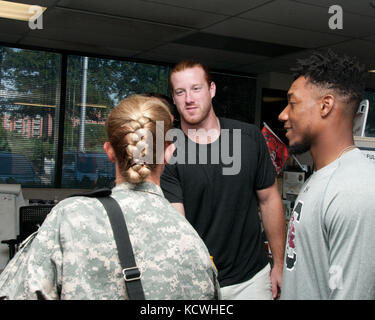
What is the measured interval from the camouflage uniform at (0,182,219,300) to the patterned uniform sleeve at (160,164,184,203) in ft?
2.25

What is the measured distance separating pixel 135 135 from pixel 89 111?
5010 mm

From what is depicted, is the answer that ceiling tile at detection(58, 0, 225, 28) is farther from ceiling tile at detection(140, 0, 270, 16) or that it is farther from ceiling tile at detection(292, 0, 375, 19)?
ceiling tile at detection(292, 0, 375, 19)

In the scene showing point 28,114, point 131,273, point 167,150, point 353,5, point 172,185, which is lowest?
point 131,273

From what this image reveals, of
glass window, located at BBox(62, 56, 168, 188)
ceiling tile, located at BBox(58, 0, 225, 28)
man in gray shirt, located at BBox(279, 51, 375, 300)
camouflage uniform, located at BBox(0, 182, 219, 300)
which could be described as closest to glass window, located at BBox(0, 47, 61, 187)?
glass window, located at BBox(62, 56, 168, 188)

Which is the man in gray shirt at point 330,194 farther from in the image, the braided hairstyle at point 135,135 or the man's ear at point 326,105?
the braided hairstyle at point 135,135

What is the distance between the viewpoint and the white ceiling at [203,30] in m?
3.66

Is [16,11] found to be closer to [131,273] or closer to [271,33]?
[271,33]

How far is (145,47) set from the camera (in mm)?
5328

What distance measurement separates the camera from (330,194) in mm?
982

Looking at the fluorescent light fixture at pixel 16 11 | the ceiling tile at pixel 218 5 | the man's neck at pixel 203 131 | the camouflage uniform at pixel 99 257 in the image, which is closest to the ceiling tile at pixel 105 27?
the fluorescent light fixture at pixel 16 11

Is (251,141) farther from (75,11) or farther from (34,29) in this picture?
(34,29)

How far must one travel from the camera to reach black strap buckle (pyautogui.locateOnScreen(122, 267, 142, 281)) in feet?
2.83

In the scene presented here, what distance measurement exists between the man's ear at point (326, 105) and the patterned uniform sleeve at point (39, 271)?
72 centimetres

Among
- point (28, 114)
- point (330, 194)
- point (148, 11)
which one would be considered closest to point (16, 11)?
point (148, 11)
